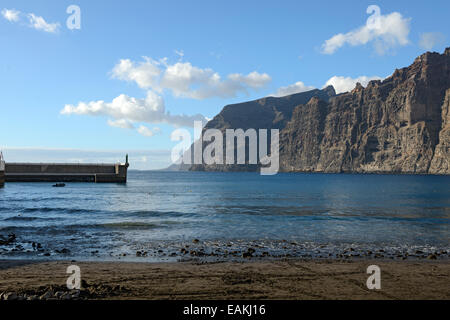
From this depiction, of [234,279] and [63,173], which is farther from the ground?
[63,173]

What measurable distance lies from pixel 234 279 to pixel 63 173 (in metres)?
109

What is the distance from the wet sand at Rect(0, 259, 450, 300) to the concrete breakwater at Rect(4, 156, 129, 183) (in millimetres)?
95821

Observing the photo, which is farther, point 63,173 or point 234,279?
point 63,173

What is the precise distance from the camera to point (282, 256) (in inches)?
653

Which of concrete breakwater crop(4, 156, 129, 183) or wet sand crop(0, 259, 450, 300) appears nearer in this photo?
wet sand crop(0, 259, 450, 300)

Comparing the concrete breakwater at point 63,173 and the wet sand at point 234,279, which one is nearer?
the wet sand at point 234,279

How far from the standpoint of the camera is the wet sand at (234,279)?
33.4 feet

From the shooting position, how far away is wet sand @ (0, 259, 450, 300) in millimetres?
10180

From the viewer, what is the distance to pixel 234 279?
39.0ft

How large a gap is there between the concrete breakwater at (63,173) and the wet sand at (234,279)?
3772 inches
